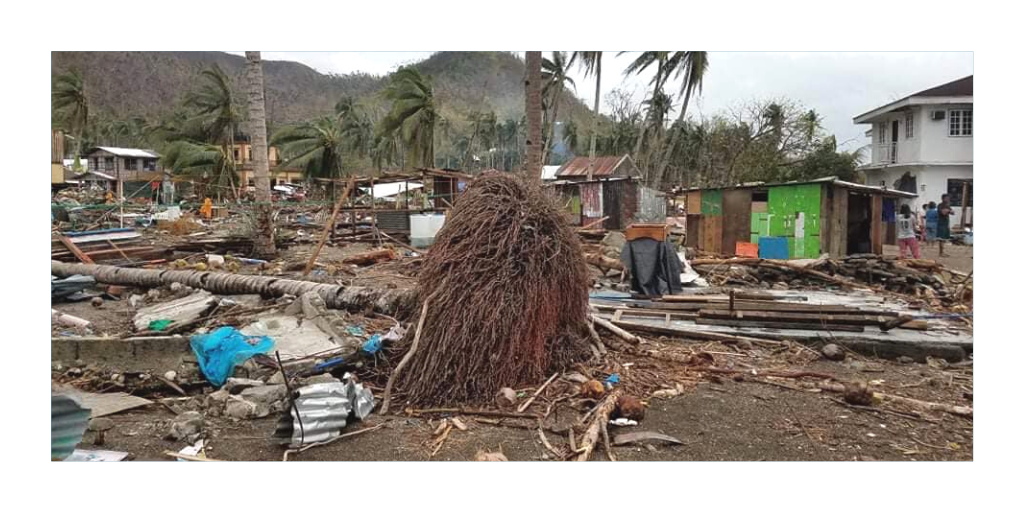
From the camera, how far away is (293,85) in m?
95.9

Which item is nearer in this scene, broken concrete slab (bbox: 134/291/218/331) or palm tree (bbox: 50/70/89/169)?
broken concrete slab (bbox: 134/291/218/331)

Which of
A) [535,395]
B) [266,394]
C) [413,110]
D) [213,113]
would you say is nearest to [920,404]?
[535,395]

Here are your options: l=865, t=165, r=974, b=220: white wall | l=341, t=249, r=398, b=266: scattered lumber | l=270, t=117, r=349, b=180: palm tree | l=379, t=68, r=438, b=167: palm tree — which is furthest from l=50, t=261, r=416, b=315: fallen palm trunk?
l=270, t=117, r=349, b=180: palm tree

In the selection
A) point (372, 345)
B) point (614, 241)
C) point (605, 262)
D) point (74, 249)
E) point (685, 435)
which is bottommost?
point (685, 435)

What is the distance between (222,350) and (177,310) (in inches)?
90.4

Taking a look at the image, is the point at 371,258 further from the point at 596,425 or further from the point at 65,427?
the point at 596,425

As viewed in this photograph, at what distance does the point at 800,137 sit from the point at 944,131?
847 cm

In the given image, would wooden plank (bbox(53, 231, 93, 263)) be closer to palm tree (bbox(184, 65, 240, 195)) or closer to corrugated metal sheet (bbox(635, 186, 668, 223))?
corrugated metal sheet (bbox(635, 186, 668, 223))

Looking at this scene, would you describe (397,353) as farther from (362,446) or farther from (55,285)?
(55,285)

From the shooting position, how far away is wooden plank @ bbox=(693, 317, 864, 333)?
268 inches

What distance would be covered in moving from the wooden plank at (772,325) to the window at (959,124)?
20899 mm

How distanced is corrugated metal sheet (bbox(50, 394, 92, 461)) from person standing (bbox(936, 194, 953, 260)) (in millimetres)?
17742

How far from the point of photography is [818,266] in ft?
38.8

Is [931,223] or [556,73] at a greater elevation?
[556,73]
